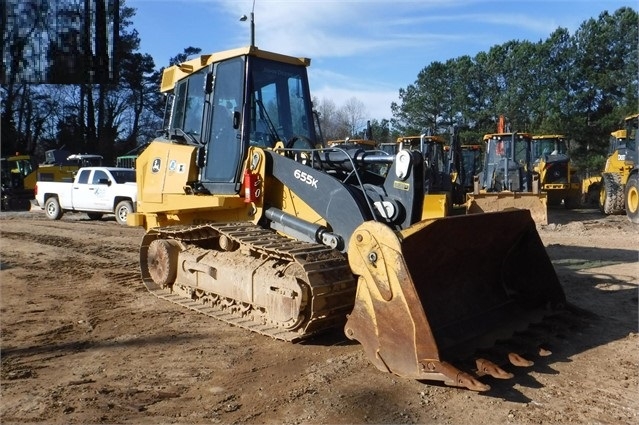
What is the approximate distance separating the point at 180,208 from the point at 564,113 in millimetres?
36028

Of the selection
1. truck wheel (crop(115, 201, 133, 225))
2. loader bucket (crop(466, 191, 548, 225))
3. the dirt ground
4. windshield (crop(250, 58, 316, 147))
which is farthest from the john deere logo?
truck wheel (crop(115, 201, 133, 225))

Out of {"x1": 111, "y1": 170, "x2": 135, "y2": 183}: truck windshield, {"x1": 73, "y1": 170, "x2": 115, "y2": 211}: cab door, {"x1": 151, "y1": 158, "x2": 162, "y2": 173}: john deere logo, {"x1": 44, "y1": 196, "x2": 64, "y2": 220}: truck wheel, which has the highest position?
{"x1": 151, "y1": 158, "x2": 162, "y2": 173}: john deere logo

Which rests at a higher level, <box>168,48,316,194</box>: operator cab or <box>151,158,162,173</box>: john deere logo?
<box>168,48,316,194</box>: operator cab

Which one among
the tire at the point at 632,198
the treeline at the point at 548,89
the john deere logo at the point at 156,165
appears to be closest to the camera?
the john deere logo at the point at 156,165

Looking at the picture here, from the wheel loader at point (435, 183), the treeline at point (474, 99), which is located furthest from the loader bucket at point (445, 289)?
the treeline at point (474, 99)

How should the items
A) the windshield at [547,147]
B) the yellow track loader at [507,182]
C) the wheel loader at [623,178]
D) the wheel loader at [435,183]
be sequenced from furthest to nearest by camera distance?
the windshield at [547,147] < the wheel loader at [623,178] < the yellow track loader at [507,182] < the wheel loader at [435,183]

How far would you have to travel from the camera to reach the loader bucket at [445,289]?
4.21 metres

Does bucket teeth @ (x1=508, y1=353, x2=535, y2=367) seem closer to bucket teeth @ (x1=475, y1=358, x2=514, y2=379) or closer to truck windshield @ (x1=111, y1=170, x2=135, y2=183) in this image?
bucket teeth @ (x1=475, y1=358, x2=514, y2=379)

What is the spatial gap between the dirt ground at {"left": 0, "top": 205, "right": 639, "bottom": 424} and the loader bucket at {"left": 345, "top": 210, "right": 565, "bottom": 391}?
0.28m

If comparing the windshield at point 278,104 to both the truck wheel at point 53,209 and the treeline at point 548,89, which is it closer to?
the truck wheel at point 53,209

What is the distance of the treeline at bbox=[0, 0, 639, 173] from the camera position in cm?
3644

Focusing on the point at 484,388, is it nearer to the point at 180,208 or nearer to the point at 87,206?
the point at 180,208

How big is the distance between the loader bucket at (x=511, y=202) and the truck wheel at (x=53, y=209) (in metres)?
13.2

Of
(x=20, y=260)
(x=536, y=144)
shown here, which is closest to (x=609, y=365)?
(x=20, y=260)
